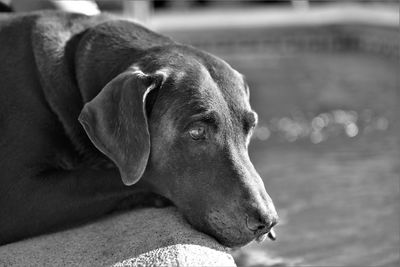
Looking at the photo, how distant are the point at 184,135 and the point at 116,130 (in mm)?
282

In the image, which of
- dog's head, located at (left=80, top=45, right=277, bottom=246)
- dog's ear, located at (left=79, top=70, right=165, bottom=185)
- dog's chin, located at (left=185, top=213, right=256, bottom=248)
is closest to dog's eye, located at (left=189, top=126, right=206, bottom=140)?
dog's head, located at (left=80, top=45, right=277, bottom=246)

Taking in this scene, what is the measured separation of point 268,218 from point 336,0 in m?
16.6

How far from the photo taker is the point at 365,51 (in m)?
14.4

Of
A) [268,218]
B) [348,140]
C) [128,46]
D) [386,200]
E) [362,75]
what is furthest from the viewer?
[362,75]

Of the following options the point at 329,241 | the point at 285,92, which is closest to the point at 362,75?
the point at 285,92

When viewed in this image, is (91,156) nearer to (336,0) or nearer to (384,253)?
(384,253)

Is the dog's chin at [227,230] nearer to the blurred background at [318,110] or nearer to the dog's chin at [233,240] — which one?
the dog's chin at [233,240]

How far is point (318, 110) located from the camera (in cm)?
962

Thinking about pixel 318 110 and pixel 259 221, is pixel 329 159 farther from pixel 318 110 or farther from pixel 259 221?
pixel 259 221

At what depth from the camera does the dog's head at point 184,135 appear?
2.95 meters

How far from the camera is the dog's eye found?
3.03 meters

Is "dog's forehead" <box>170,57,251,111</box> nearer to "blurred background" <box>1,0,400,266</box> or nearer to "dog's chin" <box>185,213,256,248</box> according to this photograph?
"dog's chin" <box>185,213,256,248</box>

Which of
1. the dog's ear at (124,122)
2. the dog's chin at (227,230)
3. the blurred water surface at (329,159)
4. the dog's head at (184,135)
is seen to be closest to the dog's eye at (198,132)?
the dog's head at (184,135)

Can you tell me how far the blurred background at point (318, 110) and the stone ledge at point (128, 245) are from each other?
156 centimetres
